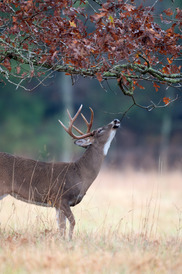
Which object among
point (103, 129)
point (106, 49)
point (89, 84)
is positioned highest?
point (89, 84)

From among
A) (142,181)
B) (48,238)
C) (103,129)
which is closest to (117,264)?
(48,238)

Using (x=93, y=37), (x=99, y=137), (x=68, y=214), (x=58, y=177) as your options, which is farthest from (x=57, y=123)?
(x=93, y=37)

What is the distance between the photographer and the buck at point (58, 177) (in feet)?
21.2

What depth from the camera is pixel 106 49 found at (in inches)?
190

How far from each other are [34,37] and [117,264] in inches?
99.1

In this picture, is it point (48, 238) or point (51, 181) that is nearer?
point (48, 238)

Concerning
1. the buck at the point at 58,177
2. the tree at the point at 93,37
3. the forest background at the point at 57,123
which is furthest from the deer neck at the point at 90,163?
the forest background at the point at 57,123

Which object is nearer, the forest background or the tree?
the tree

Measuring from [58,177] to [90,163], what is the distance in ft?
1.55

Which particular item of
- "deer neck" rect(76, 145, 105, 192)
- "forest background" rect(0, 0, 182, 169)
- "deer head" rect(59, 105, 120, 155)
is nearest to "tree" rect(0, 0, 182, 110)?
"deer head" rect(59, 105, 120, 155)

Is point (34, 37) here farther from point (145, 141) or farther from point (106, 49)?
point (145, 141)

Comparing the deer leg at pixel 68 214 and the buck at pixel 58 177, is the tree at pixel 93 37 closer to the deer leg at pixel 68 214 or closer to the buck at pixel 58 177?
the buck at pixel 58 177

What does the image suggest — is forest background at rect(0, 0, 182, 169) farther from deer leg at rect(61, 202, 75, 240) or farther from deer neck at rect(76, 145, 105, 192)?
deer leg at rect(61, 202, 75, 240)

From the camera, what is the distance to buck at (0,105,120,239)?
6.48m
